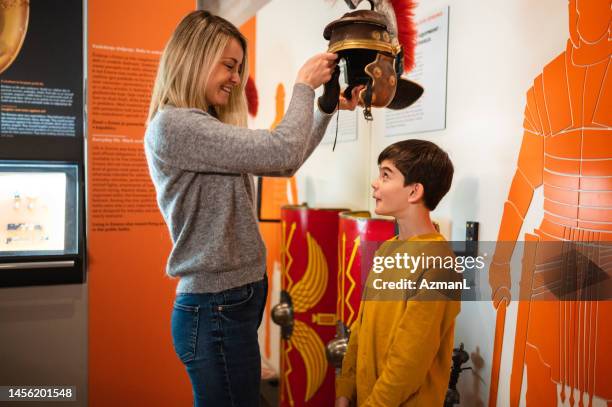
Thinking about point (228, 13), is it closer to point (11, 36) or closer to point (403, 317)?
point (11, 36)

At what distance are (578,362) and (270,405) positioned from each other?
7.74 feet

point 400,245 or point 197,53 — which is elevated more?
point 197,53

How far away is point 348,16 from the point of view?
126cm

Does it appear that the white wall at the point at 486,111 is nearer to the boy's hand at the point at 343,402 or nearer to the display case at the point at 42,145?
the boy's hand at the point at 343,402

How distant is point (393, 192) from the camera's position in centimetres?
148

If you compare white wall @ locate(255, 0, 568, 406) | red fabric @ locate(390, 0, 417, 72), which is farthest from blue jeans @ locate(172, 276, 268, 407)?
red fabric @ locate(390, 0, 417, 72)

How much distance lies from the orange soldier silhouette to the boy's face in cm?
45

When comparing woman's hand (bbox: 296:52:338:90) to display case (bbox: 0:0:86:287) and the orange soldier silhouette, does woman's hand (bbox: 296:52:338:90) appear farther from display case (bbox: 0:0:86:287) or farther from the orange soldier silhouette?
display case (bbox: 0:0:86:287)

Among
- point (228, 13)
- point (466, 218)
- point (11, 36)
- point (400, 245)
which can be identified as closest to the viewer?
point (400, 245)

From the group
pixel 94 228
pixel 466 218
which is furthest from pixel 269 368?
pixel 466 218

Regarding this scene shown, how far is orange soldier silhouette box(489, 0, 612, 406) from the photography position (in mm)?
1364

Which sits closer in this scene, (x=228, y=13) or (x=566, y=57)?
(x=566, y=57)

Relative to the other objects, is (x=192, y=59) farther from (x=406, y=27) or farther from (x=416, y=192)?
(x=406, y=27)

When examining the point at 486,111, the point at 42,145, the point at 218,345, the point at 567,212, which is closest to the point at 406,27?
the point at 486,111
